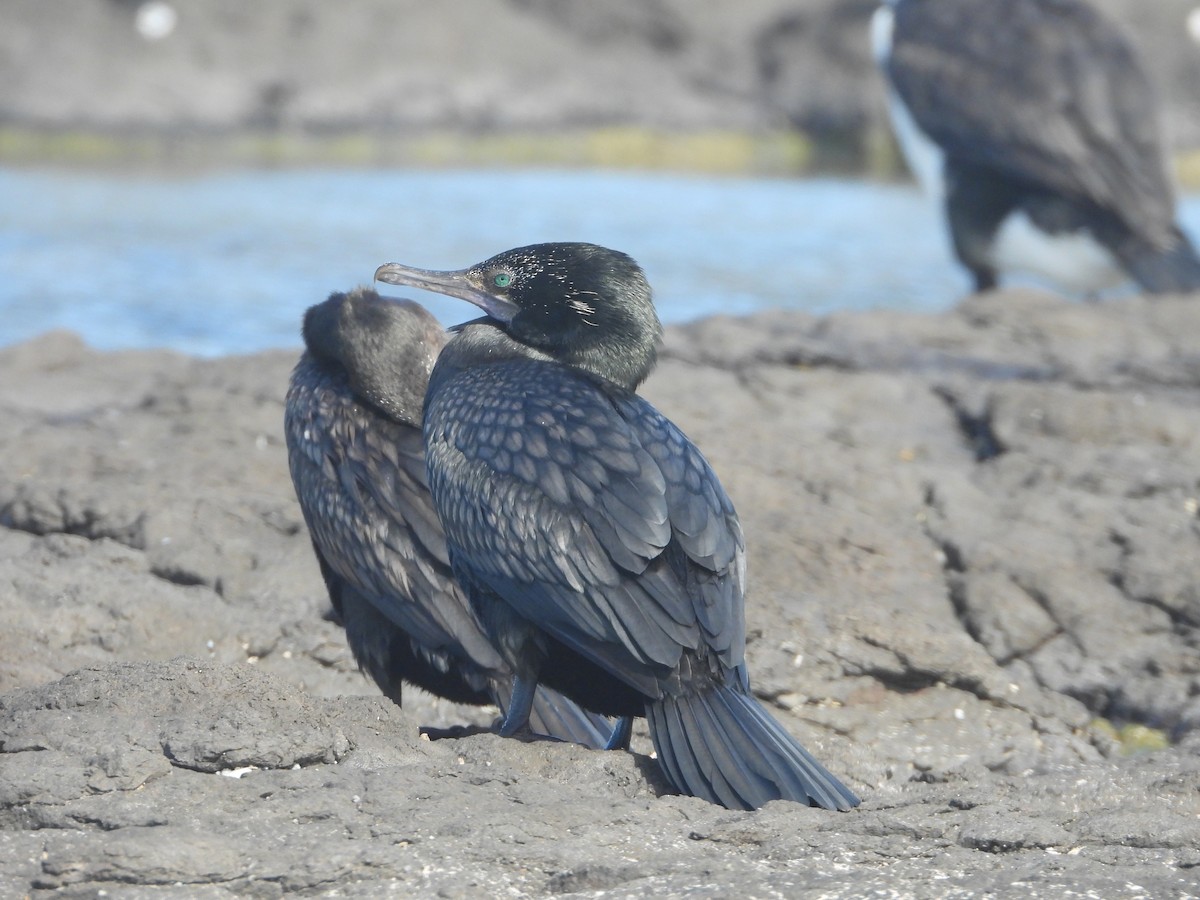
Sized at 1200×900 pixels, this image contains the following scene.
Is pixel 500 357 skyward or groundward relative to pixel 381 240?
groundward

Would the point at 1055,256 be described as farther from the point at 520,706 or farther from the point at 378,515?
the point at 520,706

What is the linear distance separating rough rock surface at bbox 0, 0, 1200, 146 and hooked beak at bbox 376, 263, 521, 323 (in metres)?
12.3

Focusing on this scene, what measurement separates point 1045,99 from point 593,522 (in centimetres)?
535

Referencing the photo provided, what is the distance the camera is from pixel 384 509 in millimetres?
3311

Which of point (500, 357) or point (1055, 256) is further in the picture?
point (1055, 256)

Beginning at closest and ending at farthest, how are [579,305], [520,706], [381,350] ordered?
1. [520,706]
2. [579,305]
3. [381,350]

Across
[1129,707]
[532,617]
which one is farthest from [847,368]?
[532,617]

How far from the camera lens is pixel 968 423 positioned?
524 cm

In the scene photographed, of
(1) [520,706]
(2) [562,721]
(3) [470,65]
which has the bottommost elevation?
(2) [562,721]

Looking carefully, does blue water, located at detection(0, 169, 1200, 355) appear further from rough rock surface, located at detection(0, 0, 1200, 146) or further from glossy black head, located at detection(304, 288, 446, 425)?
glossy black head, located at detection(304, 288, 446, 425)

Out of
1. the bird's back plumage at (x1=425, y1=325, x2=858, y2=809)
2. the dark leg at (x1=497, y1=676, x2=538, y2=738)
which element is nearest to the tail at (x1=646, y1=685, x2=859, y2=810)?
the bird's back plumage at (x1=425, y1=325, x2=858, y2=809)

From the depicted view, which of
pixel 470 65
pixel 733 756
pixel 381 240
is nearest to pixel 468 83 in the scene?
pixel 470 65

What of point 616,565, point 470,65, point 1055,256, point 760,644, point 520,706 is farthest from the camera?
point 470,65

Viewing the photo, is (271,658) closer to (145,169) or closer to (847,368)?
(847,368)
